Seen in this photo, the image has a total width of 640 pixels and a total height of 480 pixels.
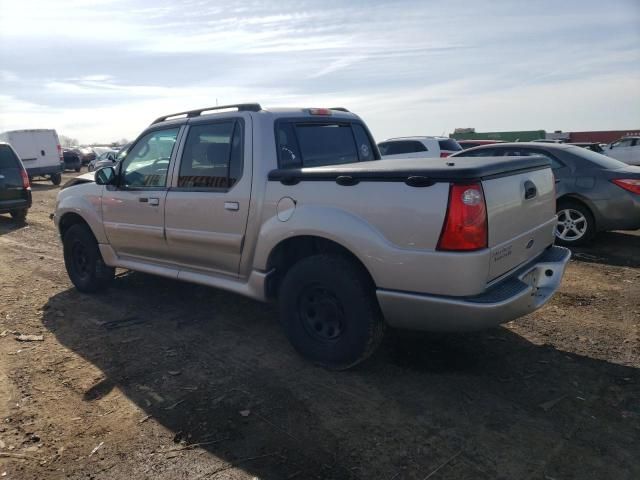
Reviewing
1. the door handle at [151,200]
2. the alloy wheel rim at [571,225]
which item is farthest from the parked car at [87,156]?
the alloy wheel rim at [571,225]

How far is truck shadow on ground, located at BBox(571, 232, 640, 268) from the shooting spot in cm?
639

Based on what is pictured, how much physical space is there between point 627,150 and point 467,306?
838 inches

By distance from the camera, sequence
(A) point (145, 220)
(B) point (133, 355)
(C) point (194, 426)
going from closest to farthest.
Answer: (C) point (194, 426) → (B) point (133, 355) → (A) point (145, 220)

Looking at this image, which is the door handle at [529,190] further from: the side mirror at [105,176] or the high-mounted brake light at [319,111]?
the side mirror at [105,176]

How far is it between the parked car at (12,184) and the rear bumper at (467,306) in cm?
1058

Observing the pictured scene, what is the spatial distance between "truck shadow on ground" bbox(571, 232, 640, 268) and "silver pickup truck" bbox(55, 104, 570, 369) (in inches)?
117

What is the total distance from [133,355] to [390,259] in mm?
2287

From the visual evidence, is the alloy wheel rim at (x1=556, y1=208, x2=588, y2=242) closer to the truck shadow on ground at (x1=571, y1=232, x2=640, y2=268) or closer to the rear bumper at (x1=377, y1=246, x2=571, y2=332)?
the truck shadow on ground at (x1=571, y1=232, x2=640, y2=268)

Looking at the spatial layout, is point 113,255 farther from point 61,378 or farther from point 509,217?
point 509,217

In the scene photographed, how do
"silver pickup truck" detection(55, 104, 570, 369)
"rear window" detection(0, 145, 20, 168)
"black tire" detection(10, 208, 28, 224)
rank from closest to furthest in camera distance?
"silver pickup truck" detection(55, 104, 570, 369)
"rear window" detection(0, 145, 20, 168)
"black tire" detection(10, 208, 28, 224)

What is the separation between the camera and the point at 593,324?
4.34 metres

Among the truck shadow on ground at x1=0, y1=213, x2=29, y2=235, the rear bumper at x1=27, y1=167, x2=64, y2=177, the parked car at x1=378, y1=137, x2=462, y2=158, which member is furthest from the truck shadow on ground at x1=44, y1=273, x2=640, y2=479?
the rear bumper at x1=27, y1=167, x2=64, y2=177

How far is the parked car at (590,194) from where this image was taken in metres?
6.72

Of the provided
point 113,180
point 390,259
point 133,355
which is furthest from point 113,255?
point 390,259
